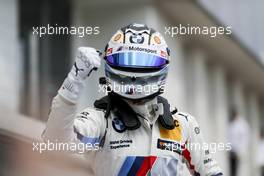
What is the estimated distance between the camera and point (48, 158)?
6.09 meters

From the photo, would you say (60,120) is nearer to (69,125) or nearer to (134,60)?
(69,125)

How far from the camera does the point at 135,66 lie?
11.2ft

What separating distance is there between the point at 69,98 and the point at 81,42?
7808 mm

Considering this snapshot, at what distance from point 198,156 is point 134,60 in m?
0.54

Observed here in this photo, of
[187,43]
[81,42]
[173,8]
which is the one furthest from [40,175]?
[187,43]

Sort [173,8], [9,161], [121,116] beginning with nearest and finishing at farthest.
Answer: [121,116]
[9,161]
[173,8]

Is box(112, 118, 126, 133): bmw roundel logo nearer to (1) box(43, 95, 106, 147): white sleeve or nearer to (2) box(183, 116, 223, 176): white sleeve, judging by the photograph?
(1) box(43, 95, 106, 147): white sleeve

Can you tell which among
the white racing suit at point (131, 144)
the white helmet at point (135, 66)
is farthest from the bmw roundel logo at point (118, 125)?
the white helmet at point (135, 66)

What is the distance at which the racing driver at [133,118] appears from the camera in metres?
3.42

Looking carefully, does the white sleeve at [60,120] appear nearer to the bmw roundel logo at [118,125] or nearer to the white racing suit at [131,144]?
the white racing suit at [131,144]

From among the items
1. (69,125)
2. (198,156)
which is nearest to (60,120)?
(69,125)

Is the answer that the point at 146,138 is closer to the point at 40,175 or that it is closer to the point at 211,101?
the point at 40,175

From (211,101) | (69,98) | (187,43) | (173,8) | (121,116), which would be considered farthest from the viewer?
(211,101)

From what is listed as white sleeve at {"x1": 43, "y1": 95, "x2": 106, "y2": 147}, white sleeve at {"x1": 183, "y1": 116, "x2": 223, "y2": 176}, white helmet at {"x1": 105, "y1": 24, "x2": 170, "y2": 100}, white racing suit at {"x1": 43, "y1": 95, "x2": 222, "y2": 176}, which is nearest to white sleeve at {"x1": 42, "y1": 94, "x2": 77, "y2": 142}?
white sleeve at {"x1": 43, "y1": 95, "x2": 106, "y2": 147}
